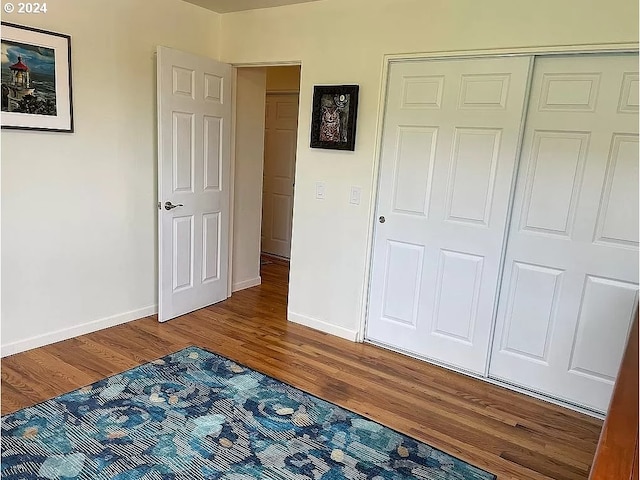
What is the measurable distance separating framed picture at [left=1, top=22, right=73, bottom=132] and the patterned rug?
5.14 feet

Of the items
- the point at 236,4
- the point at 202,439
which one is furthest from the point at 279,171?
the point at 202,439

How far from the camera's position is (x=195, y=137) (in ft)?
11.3

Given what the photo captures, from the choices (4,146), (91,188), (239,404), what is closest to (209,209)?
(91,188)

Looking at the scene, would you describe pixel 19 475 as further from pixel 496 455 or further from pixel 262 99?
pixel 262 99

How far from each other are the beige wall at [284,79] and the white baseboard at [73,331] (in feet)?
9.66

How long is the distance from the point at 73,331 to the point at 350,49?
265 centimetres

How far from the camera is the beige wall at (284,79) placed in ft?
17.1

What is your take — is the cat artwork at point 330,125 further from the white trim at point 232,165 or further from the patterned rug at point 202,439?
the patterned rug at point 202,439

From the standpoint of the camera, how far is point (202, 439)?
2.13m

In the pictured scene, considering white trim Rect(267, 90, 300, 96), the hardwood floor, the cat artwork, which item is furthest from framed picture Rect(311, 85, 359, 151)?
white trim Rect(267, 90, 300, 96)

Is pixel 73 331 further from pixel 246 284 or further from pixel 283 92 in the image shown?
pixel 283 92

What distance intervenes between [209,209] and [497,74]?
2279 mm

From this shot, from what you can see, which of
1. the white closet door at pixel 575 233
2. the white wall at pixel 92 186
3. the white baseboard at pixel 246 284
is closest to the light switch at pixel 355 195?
the white closet door at pixel 575 233

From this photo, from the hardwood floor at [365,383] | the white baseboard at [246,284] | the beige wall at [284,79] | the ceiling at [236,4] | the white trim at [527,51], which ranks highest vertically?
the ceiling at [236,4]
